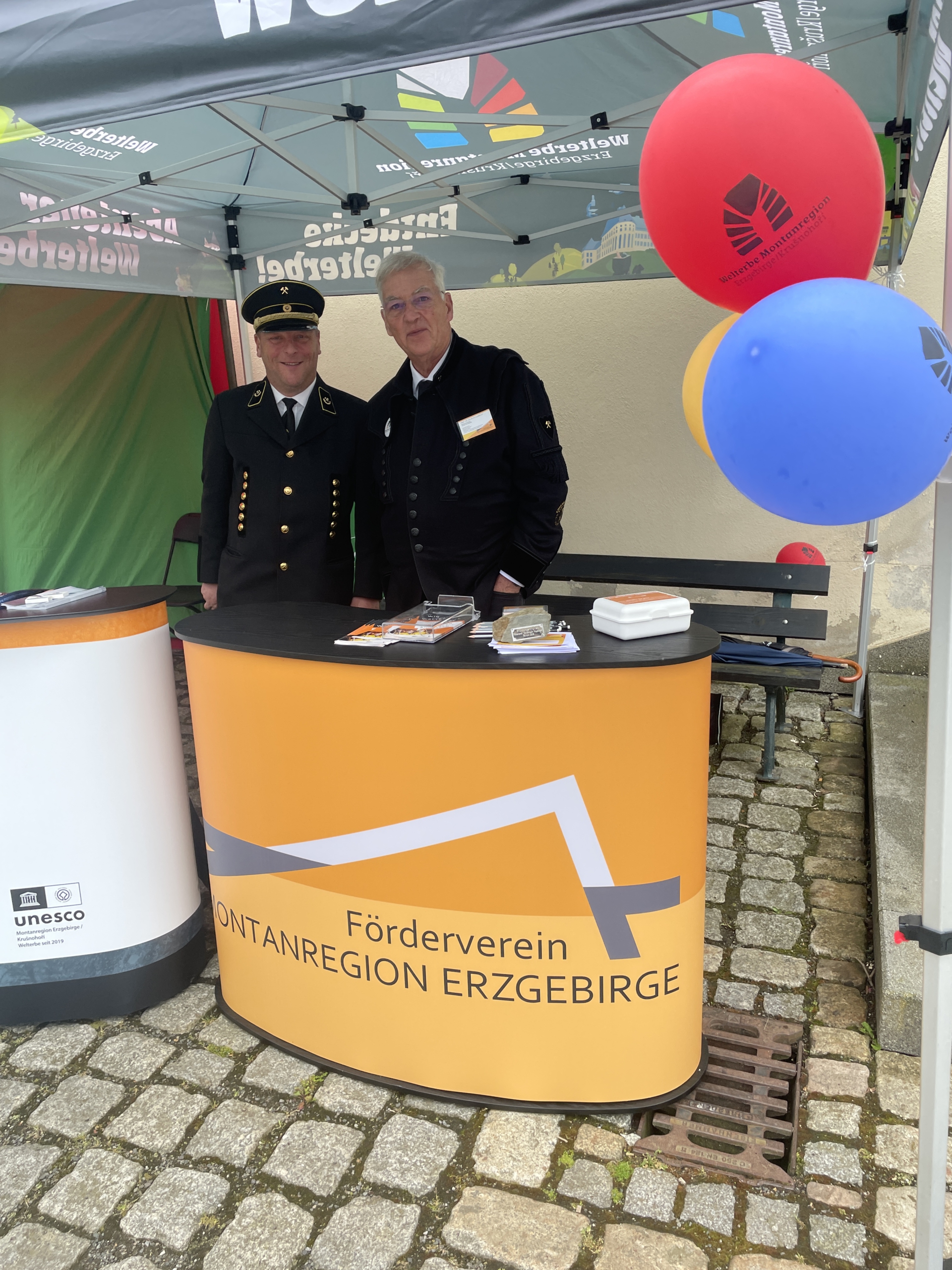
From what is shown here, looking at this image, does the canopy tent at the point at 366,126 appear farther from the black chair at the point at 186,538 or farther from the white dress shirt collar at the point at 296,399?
the black chair at the point at 186,538

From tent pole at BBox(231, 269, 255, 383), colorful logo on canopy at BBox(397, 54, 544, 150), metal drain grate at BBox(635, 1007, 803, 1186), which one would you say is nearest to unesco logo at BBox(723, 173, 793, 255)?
metal drain grate at BBox(635, 1007, 803, 1186)

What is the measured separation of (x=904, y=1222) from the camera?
161 centimetres

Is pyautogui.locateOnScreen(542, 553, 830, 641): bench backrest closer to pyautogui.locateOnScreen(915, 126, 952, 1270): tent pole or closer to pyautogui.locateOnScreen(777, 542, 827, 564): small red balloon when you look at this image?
pyautogui.locateOnScreen(777, 542, 827, 564): small red balloon

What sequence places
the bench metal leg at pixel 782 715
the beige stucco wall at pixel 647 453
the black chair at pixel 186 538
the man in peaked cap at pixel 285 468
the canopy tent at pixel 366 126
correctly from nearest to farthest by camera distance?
the canopy tent at pixel 366 126, the man in peaked cap at pixel 285 468, the bench metal leg at pixel 782 715, the beige stucco wall at pixel 647 453, the black chair at pixel 186 538

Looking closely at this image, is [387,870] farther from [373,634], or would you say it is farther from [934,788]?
[934,788]

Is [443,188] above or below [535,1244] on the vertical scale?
above

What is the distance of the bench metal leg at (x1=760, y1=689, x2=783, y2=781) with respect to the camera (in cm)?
362

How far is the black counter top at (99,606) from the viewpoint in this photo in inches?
80.4

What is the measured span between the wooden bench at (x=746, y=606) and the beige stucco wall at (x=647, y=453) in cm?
Result: 23

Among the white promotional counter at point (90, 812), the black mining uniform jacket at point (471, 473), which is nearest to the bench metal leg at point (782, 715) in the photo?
the black mining uniform jacket at point (471, 473)

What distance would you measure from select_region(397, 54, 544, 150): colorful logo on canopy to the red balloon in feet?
6.06

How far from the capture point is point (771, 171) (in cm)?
125

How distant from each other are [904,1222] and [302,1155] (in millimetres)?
1159

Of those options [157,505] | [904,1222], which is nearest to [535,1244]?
[904,1222]
